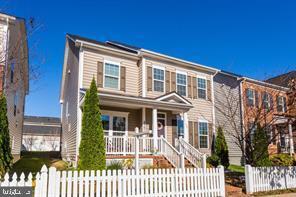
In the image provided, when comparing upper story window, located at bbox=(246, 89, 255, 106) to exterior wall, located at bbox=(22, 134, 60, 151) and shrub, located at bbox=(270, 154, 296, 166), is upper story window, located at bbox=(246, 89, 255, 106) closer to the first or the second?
shrub, located at bbox=(270, 154, 296, 166)

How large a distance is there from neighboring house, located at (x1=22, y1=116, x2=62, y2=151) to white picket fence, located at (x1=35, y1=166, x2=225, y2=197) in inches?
1085

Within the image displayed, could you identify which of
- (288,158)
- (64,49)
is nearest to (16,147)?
(64,49)

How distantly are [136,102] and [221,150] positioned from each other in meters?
7.24

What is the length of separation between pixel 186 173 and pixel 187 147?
5.82 metres

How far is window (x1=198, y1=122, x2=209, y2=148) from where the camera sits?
60.2 feet

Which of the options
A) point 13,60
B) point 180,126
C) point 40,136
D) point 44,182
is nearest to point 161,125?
point 180,126

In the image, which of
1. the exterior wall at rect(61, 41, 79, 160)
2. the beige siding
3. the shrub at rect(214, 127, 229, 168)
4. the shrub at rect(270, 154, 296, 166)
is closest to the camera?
the beige siding

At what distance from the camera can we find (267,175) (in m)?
11.0

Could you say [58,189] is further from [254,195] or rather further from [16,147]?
[16,147]

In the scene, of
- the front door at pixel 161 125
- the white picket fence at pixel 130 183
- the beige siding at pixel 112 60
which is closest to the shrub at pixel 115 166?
the white picket fence at pixel 130 183

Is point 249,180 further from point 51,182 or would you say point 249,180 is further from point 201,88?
point 201,88

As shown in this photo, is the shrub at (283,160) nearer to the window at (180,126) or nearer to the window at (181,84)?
the window at (180,126)

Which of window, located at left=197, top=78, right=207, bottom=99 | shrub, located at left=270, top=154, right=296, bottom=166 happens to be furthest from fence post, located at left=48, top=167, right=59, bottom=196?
shrub, located at left=270, top=154, right=296, bottom=166

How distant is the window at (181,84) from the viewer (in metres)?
18.0
